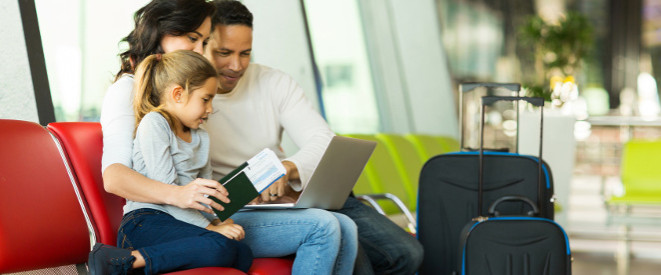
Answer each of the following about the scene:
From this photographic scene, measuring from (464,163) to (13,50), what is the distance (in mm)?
1832

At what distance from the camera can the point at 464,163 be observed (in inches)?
117

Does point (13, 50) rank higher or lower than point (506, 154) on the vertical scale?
higher

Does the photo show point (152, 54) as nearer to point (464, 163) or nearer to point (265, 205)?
point (265, 205)

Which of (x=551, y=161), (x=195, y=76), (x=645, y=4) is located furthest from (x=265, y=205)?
(x=645, y=4)

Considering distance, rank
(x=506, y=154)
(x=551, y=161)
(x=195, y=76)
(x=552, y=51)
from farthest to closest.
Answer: (x=552, y=51) → (x=551, y=161) → (x=506, y=154) → (x=195, y=76)

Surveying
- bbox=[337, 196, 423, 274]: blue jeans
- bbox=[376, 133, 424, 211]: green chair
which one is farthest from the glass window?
bbox=[337, 196, 423, 274]: blue jeans

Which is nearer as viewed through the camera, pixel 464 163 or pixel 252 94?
pixel 252 94

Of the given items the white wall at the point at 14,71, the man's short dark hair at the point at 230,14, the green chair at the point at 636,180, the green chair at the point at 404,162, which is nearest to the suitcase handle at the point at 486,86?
the man's short dark hair at the point at 230,14

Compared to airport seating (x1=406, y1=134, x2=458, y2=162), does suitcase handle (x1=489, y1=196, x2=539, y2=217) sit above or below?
above

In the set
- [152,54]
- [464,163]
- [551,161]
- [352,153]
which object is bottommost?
[551,161]

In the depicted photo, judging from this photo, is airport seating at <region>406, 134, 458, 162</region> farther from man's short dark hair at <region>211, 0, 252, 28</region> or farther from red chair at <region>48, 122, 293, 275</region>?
red chair at <region>48, 122, 293, 275</region>

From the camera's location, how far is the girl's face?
74.2 inches

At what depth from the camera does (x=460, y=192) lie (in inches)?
117

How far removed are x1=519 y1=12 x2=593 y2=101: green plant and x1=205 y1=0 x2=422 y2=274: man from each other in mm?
8394
